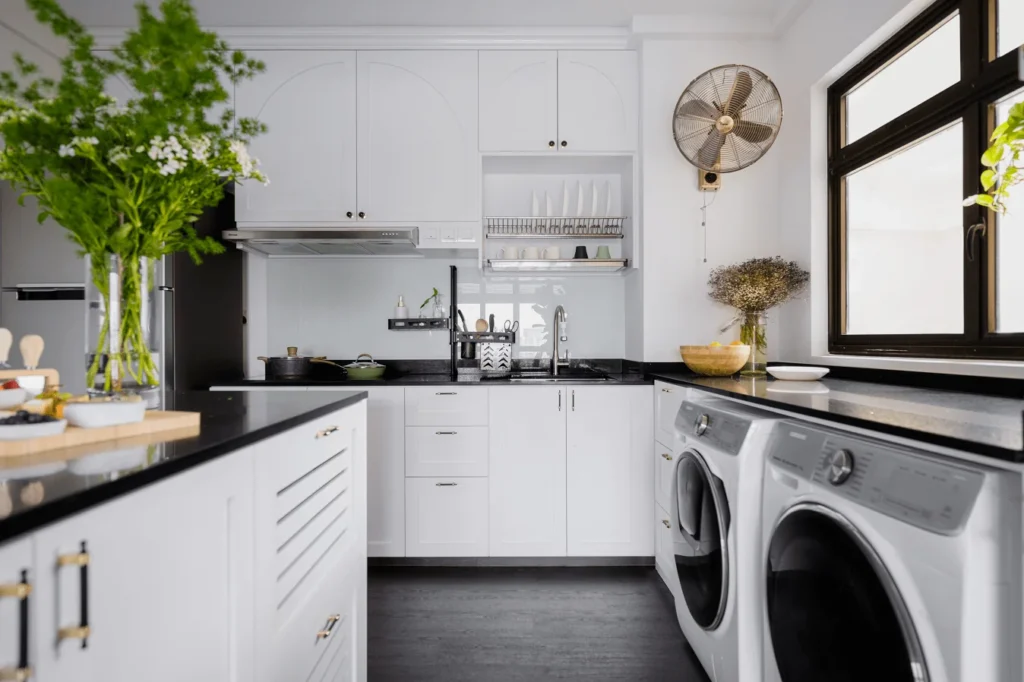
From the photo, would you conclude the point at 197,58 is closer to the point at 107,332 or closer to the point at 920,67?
the point at 107,332

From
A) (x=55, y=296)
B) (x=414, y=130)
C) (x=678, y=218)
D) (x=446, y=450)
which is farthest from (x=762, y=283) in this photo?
(x=55, y=296)

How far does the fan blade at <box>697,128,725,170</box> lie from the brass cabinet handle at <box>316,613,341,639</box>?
249 cm

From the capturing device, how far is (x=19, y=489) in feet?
2.05

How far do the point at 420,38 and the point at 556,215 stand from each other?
1186 millimetres

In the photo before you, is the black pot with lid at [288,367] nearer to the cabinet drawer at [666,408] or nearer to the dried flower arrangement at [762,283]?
the cabinet drawer at [666,408]

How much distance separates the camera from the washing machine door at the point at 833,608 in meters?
0.93

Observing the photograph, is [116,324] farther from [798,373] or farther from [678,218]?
[678,218]

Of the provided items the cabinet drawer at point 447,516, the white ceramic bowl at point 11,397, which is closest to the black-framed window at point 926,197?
the cabinet drawer at point 447,516

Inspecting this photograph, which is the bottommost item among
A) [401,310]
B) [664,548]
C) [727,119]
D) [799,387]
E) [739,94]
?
[664,548]

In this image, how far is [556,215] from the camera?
3.25 meters

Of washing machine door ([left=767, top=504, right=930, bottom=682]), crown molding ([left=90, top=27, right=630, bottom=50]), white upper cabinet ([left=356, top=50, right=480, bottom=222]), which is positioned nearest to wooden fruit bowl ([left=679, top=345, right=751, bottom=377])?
washing machine door ([left=767, top=504, right=930, bottom=682])

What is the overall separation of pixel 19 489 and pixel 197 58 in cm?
82

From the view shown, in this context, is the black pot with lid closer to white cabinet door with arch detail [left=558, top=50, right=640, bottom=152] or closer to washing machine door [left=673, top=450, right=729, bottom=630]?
white cabinet door with arch detail [left=558, top=50, right=640, bottom=152]

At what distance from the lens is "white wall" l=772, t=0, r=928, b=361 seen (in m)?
2.43
